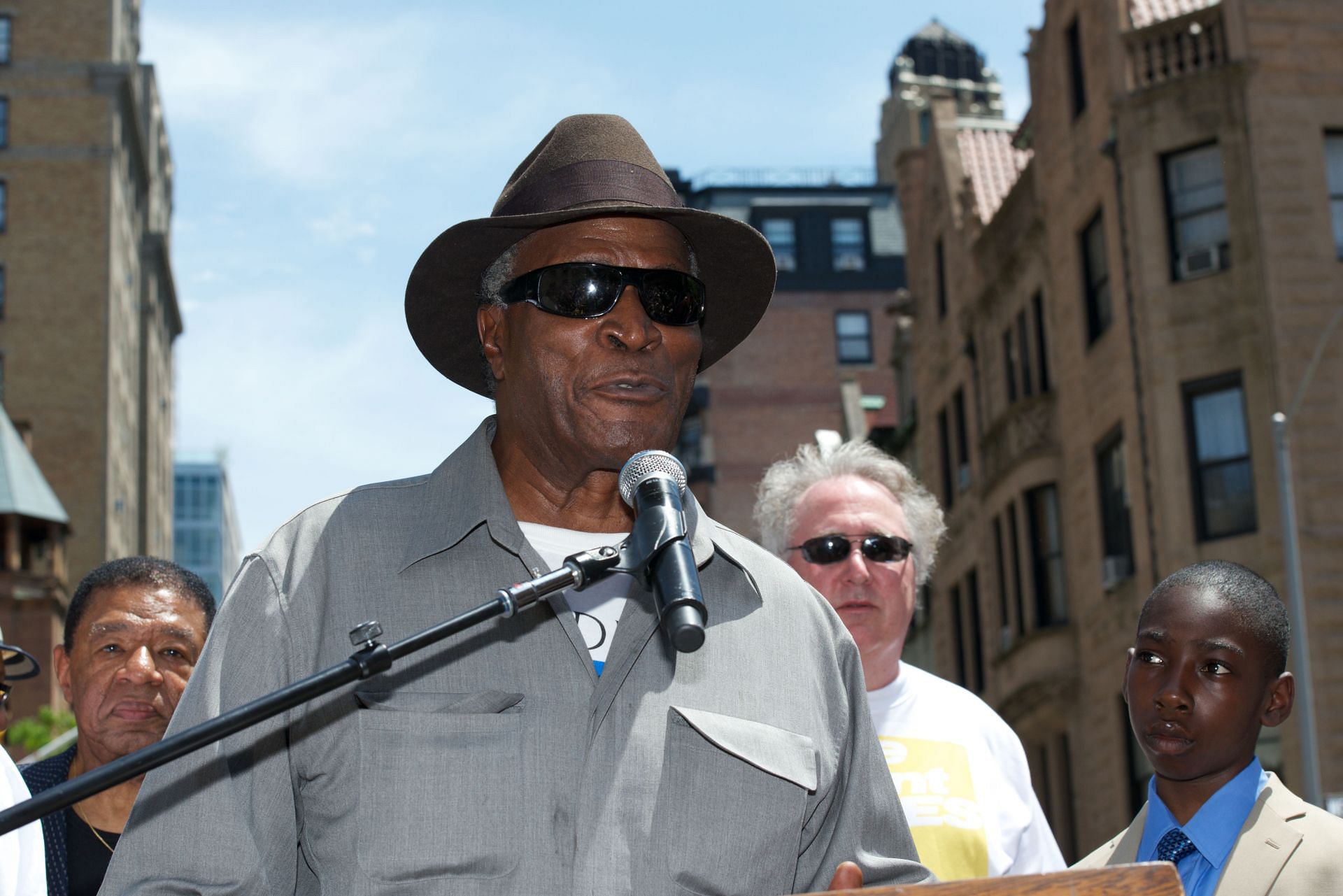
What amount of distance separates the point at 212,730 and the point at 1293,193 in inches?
893

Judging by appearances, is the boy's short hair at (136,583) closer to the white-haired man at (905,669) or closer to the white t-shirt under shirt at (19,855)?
the white t-shirt under shirt at (19,855)

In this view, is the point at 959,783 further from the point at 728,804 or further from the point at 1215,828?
the point at 728,804

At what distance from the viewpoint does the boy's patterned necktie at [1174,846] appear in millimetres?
4922

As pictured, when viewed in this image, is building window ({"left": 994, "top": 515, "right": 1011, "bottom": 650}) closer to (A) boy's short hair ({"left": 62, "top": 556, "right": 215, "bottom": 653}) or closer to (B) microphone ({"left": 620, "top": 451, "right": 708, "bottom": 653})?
(A) boy's short hair ({"left": 62, "top": 556, "right": 215, "bottom": 653})

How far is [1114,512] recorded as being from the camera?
25.7 m

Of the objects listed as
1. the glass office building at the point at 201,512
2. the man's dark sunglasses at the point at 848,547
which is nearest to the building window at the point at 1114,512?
the man's dark sunglasses at the point at 848,547

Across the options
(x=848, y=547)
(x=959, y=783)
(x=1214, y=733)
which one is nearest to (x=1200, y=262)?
(x=848, y=547)

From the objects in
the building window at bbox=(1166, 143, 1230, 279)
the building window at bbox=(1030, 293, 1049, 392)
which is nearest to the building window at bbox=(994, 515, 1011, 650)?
the building window at bbox=(1030, 293, 1049, 392)

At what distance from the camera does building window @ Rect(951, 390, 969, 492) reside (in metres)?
33.1

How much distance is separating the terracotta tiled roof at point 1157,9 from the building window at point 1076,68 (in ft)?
5.11

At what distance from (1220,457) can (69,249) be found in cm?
5113

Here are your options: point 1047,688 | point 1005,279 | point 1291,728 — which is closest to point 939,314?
point 1005,279

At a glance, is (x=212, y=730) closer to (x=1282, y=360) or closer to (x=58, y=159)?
(x=1282, y=360)

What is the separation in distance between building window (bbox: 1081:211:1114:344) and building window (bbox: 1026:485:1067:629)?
2.91 meters
